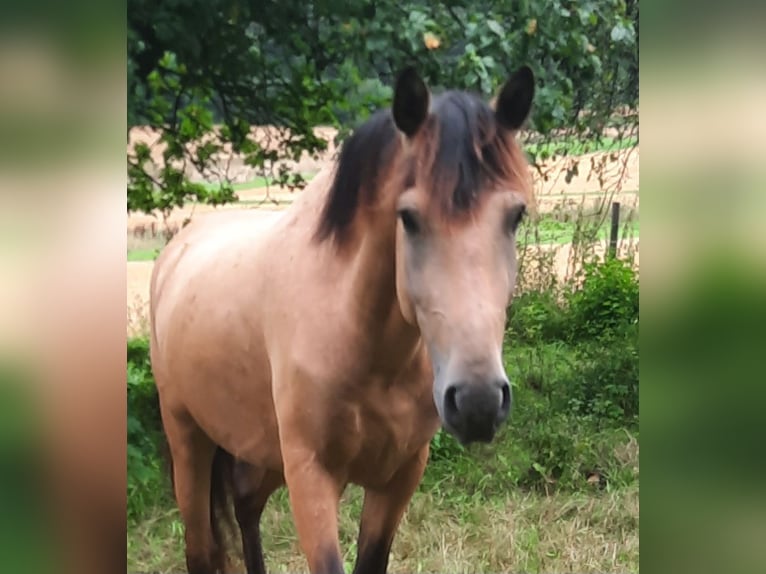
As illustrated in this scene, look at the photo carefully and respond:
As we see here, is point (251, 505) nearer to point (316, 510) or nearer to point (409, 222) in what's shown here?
point (316, 510)

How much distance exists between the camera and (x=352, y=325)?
1839mm

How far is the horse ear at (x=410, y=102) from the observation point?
1.64m

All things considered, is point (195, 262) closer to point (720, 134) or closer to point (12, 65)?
A: point (12, 65)

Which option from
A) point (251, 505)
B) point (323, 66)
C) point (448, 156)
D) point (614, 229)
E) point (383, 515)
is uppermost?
point (323, 66)

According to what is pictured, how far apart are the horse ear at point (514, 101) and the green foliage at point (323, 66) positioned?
1.45 ft

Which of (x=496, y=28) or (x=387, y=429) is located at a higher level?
(x=496, y=28)

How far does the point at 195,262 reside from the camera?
7.48ft

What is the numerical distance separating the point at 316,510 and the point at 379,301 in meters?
0.45

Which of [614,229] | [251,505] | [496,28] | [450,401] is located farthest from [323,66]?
[251,505]

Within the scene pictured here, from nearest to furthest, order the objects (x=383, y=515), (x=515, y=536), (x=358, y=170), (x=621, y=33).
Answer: (x=358, y=170) → (x=383, y=515) → (x=621, y=33) → (x=515, y=536)

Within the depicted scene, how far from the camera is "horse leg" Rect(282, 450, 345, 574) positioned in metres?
1.85

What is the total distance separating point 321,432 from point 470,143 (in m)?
0.65

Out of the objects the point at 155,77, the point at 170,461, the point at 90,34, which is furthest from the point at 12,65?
the point at 170,461

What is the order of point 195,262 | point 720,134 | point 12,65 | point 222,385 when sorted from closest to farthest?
1. point 12,65
2. point 720,134
3. point 222,385
4. point 195,262
